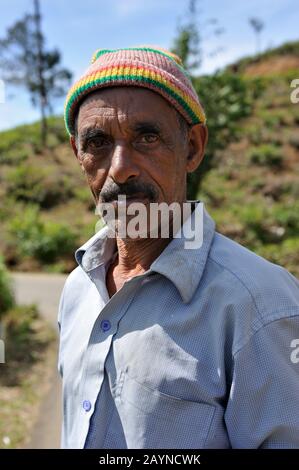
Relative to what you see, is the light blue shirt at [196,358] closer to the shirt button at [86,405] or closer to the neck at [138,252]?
the shirt button at [86,405]

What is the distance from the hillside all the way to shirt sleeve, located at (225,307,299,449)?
24.3ft

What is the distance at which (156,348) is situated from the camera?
1219 millimetres

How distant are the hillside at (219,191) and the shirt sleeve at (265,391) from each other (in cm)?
740

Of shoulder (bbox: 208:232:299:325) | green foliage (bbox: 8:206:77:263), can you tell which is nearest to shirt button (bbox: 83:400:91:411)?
shoulder (bbox: 208:232:299:325)

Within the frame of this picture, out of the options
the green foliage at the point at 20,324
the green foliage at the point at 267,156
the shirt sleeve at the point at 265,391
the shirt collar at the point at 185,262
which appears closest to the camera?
the shirt sleeve at the point at 265,391

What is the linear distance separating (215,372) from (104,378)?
0.33m

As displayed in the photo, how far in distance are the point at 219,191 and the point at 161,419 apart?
15804 mm

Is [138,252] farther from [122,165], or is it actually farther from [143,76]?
[143,76]

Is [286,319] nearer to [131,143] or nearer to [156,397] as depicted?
[156,397]

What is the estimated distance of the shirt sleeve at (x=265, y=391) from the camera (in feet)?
3.67

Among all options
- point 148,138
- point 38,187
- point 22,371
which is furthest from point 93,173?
point 38,187

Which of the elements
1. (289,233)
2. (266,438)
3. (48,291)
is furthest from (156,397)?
(289,233)

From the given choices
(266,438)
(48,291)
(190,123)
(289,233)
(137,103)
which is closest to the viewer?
(266,438)

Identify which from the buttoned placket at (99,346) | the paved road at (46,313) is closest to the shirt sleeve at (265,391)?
the buttoned placket at (99,346)
